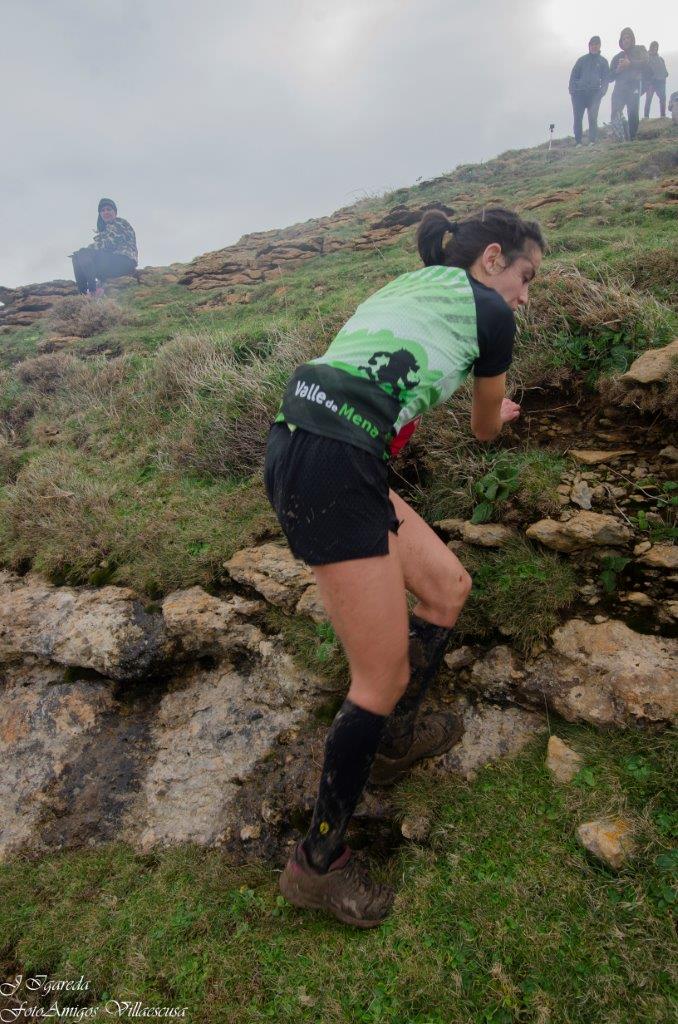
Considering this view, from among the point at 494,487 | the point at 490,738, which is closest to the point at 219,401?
the point at 494,487

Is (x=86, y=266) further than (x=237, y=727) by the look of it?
Yes

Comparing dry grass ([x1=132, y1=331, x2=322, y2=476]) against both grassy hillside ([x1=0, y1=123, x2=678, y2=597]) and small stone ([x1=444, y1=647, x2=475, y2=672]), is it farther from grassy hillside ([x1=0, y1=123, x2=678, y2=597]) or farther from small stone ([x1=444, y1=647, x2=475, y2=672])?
small stone ([x1=444, y1=647, x2=475, y2=672])

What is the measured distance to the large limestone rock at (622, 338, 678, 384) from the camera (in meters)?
3.08

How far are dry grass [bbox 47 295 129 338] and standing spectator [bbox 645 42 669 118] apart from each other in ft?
52.7

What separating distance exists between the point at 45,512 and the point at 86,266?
14466 mm

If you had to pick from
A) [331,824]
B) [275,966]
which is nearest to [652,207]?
[331,824]

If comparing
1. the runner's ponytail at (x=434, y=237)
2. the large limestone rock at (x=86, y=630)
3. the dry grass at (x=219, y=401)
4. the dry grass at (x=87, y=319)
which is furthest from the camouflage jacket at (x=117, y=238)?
the runner's ponytail at (x=434, y=237)

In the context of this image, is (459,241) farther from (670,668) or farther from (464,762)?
(464,762)

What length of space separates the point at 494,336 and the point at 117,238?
18317mm

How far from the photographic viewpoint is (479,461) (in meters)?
3.45

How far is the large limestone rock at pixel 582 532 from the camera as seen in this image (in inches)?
109

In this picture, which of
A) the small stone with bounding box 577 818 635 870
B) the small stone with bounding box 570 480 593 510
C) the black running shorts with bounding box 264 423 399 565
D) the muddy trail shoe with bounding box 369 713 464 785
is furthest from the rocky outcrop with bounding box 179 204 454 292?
the small stone with bounding box 577 818 635 870

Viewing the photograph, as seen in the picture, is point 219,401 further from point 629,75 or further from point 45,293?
point 629,75

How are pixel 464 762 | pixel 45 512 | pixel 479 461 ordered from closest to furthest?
pixel 464 762 → pixel 479 461 → pixel 45 512
